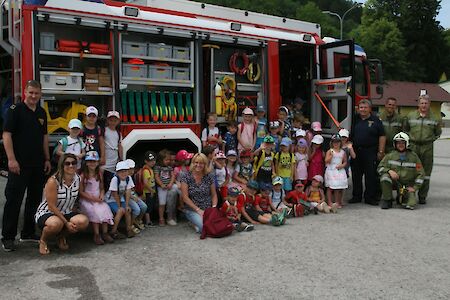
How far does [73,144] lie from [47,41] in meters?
1.32

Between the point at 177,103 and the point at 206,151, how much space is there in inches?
32.4

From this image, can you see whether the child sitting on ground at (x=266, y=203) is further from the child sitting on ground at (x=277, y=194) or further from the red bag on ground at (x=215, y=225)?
the red bag on ground at (x=215, y=225)

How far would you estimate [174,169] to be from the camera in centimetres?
679

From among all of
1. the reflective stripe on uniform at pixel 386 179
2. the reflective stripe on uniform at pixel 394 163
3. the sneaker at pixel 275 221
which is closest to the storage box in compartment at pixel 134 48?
the sneaker at pixel 275 221

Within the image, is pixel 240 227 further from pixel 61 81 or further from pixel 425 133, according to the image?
pixel 425 133

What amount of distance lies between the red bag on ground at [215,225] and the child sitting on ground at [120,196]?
876 mm

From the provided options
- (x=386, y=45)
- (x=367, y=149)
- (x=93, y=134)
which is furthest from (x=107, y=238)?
(x=386, y=45)

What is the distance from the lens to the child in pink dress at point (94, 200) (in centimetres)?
556

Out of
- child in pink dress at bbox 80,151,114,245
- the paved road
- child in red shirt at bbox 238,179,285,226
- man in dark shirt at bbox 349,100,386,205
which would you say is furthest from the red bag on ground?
man in dark shirt at bbox 349,100,386,205

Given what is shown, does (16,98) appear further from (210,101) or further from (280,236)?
(280,236)

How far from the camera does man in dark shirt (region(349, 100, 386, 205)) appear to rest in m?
8.12

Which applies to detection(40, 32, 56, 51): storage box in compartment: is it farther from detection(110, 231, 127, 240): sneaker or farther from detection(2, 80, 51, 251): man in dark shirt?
detection(110, 231, 127, 240): sneaker

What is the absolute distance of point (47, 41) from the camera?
237 inches

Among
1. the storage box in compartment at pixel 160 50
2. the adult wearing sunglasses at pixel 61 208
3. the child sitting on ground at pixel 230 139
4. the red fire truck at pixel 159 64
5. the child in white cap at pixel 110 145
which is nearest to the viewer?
the adult wearing sunglasses at pixel 61 208
